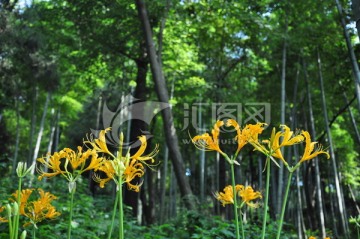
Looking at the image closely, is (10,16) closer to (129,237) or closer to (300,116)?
(129,237)

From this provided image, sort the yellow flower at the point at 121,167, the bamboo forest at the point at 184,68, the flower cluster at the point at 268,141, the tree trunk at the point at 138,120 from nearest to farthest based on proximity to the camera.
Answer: the yellow flower at the point at 121,167 → the flower cluster at the point at 268,141 → the bamboo forest at the point at 184,68 → the tree trunk at the point at 138,120

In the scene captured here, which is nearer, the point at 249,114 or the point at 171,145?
the point at 171,145

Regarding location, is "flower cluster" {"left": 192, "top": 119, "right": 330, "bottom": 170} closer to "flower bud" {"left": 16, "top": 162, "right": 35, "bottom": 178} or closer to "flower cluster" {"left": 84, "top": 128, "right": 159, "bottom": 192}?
"flower cluster" {"left": 84, "top": 128, "right": 159, "bottom": 192}

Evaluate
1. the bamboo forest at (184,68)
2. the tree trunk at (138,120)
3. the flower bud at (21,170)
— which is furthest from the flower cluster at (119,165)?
the tree trunk at (138,120)

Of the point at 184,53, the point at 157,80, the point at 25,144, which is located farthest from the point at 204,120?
the point at 25,144

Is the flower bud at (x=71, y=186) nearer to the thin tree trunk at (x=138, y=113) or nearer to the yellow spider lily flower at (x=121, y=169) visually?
the yellow spider lily flower at (x=121, y=169)

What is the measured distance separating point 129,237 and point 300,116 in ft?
36.8

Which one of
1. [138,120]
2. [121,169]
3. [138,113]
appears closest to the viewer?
[121,169]

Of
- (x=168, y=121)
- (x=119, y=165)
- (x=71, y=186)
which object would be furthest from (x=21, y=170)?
(x=168, y=121)

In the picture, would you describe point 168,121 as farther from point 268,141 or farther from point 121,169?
point 121,169

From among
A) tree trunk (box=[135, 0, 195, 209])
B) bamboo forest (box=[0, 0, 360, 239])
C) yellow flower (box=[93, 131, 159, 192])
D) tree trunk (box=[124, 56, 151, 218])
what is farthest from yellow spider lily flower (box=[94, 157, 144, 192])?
tree trunk (box=[124, 56, 151, 218])

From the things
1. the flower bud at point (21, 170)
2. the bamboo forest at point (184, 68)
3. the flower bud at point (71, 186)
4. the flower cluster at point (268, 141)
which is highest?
the bamboo forest at point (184, 68)

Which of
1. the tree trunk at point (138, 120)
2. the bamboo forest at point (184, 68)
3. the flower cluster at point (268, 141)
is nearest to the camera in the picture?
the flower cluster at point (268, 141)

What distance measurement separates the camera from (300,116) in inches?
567
